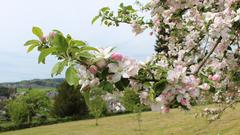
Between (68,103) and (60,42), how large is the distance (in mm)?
40891

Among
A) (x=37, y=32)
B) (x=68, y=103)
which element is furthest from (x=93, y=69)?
(x=68, y=103)

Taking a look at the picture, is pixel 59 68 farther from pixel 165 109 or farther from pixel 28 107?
pixel 28 107

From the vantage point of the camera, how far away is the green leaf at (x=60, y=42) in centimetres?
170

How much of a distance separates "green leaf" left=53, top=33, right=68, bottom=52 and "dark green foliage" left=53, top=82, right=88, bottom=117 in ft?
133

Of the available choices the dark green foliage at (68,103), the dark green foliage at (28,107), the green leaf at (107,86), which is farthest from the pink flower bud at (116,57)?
the dark green foliage at (68,103)

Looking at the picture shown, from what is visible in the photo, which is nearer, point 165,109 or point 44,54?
point 44,54

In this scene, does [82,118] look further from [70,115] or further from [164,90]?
[164,90]

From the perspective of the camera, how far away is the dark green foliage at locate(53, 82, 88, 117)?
42.2 metres

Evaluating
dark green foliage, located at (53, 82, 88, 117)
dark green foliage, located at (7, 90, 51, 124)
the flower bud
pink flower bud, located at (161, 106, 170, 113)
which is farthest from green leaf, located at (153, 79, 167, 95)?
dark green foliage, located at (53, 82, 88, 117)

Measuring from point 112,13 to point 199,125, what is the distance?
17.6 meters

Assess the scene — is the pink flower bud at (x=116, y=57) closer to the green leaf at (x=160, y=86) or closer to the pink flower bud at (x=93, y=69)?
the pink flower bud at (x=93, y=69)

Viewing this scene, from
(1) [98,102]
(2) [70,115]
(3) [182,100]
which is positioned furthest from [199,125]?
(2) [70,115]

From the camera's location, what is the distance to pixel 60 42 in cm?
170

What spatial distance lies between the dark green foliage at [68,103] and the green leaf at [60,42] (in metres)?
40.6
